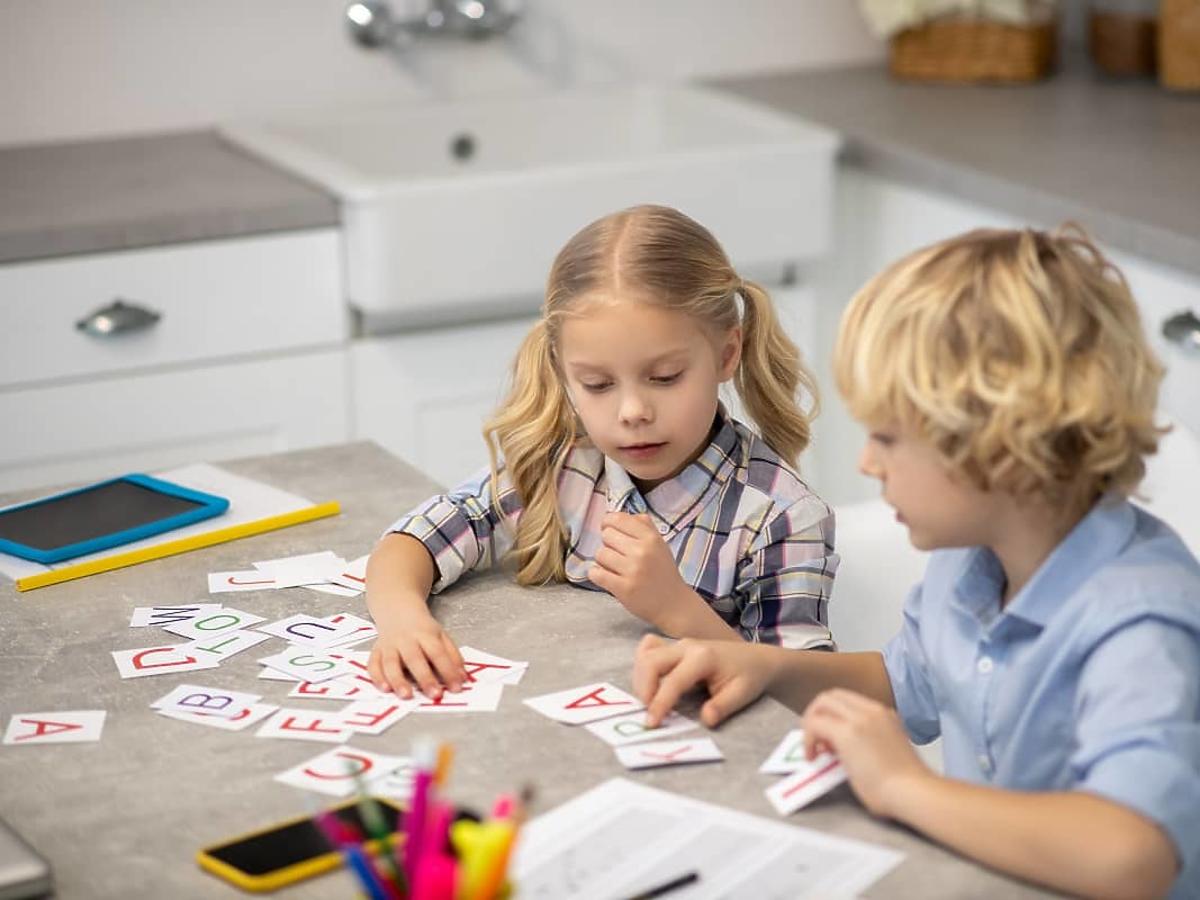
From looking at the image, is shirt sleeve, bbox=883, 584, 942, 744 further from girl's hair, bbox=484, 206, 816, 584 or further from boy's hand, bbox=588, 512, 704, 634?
girl's hair, bbox=484, 206, 816, 584

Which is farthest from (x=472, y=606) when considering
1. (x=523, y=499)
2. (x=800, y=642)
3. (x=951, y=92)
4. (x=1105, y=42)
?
(x=1105, y=42)

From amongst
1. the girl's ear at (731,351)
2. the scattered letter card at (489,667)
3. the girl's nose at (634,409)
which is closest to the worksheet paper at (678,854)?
the scattered letter card at (489,667)

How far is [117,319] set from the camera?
8.55ft

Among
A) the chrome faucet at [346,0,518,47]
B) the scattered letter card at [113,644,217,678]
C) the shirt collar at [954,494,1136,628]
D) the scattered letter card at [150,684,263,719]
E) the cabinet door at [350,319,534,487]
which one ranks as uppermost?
the chrome faucet at [346,0,518,47]

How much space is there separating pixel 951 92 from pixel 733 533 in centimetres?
196

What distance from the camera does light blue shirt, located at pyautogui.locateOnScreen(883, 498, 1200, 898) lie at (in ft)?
3.63

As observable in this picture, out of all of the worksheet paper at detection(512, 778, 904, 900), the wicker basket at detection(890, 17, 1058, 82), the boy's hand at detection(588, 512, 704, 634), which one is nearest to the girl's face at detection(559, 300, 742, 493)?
the boy's hand at detection(588, 512, 704, 634)

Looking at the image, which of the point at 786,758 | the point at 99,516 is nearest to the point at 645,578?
the point at 786,758

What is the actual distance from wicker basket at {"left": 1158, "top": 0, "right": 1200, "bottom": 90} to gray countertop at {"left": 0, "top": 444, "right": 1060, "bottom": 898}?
6.62ft

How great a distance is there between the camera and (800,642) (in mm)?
1582

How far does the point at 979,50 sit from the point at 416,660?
2.36 meters

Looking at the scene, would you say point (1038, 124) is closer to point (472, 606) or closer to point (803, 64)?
point (803, 64)

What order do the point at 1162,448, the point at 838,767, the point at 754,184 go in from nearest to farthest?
the point at 838,767 < the point at 1162,448 < the point at 754,184

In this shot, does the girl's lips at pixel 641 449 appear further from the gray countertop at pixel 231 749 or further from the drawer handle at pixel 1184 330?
the drawer handle at pixel 1184 330
